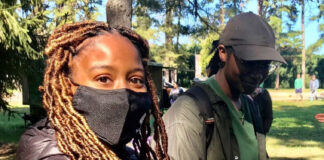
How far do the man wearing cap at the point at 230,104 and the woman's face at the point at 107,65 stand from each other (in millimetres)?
710

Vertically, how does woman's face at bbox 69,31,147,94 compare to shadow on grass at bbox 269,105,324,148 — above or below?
above

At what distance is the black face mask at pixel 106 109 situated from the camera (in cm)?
132

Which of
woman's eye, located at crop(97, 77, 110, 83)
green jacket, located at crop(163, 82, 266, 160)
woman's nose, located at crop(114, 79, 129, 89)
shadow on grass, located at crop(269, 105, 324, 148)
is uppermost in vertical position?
woman's eye, located at crop(97, 77, 110, 83)

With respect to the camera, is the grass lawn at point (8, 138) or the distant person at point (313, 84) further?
the distant person at point (313, 84)

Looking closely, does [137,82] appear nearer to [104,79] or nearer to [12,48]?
[104,79]

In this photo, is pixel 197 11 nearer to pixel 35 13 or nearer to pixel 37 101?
pixel 35 13

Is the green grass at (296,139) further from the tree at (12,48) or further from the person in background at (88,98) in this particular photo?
the person in background at (88,98)

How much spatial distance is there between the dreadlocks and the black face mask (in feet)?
0.10

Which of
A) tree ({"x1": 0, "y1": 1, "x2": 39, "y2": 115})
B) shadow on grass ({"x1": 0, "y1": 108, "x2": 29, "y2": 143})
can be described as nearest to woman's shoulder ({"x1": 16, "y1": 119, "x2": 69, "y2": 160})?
tree ({"x1": 0, "y1": 1, "x2": 39, "y2": 115})

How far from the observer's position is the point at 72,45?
142cm

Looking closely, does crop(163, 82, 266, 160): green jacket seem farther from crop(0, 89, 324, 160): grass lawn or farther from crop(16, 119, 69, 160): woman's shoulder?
crop(0, 89, 324, 160): grass lawn

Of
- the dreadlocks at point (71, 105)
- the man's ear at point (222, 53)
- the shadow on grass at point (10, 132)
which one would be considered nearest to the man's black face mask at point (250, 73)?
the man's ear at point (222, 53)

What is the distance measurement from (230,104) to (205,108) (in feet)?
1.13

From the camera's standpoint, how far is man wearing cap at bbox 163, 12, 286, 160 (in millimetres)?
2061
